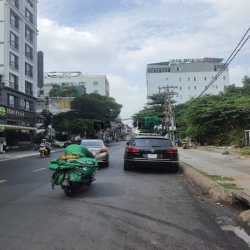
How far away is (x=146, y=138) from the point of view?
12039 millimetres

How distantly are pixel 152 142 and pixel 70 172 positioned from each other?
542 cm

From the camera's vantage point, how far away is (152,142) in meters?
11.9

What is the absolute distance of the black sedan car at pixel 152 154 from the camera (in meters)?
11.4

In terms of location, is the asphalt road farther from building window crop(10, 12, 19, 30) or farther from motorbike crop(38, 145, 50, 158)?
building window crop(10, 12, 19, 30)

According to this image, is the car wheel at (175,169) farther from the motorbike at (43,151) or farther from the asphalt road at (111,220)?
the motorbike at (43,151)

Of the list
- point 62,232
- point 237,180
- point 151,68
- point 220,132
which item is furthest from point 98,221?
point 151,68

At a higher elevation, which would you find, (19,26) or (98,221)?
(19,26)

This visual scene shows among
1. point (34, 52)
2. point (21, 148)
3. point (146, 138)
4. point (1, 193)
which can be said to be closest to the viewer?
point (1, 193)

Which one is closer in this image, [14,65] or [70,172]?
[70,172]

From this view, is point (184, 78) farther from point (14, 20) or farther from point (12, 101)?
point (12, 101)

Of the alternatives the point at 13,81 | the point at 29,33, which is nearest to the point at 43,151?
the point at 13,81

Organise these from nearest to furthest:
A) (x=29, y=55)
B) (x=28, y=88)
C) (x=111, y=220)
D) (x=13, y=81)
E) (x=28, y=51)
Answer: (x=111, y=220) → (x=13, y=81) → (x=28, y=88) → (x=28, y=51) → (x=29, y=55)

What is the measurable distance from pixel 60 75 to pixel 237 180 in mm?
93904

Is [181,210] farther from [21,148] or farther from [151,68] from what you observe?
[151,68]
